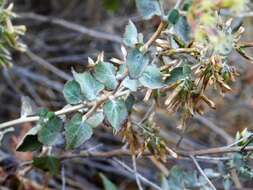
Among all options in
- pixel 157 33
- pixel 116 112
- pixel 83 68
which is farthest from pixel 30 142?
pixel 83 68

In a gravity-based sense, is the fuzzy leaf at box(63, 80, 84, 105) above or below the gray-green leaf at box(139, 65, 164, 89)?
below

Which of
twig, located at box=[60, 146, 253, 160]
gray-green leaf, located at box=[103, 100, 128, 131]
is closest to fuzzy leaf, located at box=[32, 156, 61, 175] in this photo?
twig, located at box=[60, 146, 253, 160]

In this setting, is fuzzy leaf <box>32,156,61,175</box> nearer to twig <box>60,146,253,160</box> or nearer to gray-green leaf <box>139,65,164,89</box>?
twig <box>60,146,253,160</box>

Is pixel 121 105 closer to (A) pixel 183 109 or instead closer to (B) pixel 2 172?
(A) pixel 183 109

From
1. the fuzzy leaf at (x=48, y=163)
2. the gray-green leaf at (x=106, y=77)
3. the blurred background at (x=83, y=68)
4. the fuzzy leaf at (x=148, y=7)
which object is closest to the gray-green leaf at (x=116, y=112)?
the gray-green leaf at (x=106, y=77)

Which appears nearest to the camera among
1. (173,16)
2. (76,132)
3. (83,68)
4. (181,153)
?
(173,16)

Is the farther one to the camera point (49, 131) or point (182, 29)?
point (49, 131)

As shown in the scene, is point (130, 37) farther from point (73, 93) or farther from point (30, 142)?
point (30, 142)
